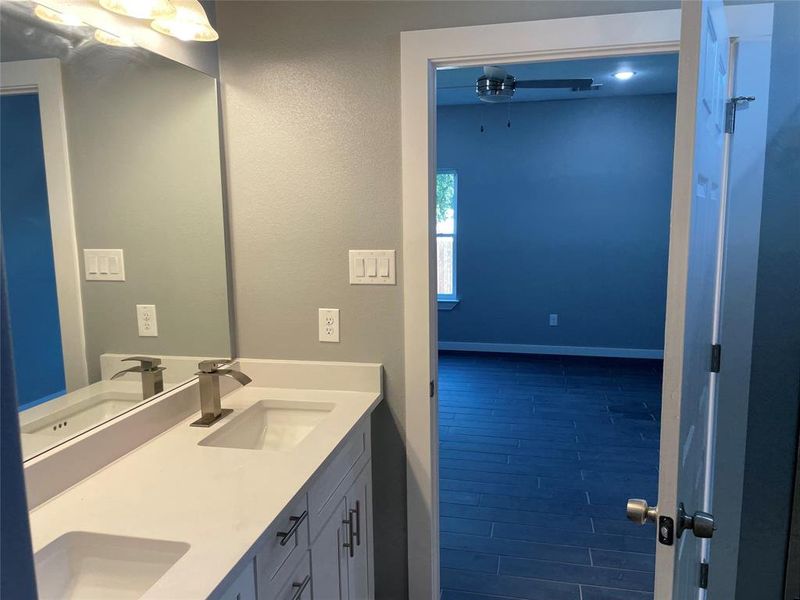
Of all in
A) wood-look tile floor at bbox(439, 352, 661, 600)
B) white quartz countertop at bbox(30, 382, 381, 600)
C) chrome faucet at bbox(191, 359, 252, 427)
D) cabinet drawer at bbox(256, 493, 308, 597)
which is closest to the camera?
white quartz countertop at bbox(30, 382, 381, 600)

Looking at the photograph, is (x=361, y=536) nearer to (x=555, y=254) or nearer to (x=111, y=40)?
(x=111, y=40)

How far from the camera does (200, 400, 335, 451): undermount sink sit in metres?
1.91

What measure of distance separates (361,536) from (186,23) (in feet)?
5.46

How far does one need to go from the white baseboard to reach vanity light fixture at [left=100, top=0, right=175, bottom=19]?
5.05 meters

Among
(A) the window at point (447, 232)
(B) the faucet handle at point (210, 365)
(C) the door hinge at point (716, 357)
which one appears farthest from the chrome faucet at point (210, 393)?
(A) the window at point (447, 232)

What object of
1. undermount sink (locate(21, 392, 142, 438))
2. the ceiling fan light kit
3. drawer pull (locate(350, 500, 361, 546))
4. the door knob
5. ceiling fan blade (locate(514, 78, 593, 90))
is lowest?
drawer pull (locate(350, 500, 361, 546))

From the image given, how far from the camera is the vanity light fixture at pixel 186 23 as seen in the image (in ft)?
5.41

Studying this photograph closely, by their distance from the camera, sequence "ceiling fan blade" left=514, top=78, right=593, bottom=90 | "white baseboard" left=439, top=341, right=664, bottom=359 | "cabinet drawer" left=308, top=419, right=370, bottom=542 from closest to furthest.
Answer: "cabinet drawer" left=308, top=419, right=370, bottom=542, "ceiling fan blade" left=514, top=78, right=593, bottom=90, "white baseboard" left=439, top=341, right=664, bottom=359

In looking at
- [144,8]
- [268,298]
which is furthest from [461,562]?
[144,8]

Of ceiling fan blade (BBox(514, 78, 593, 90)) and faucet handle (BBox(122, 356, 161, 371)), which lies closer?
faucet handle (BBox(122, 356, 161, 371))

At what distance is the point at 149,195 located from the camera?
69.0 inches

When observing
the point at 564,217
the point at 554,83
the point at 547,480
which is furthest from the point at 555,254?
the point at 547,480

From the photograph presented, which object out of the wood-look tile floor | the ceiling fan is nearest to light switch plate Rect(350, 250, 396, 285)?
the wood-look tile floor

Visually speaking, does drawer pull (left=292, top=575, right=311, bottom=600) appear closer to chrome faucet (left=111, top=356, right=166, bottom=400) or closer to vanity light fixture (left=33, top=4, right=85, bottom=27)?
chrome faucet (left=111, top=356, right=166, bottom=400)
